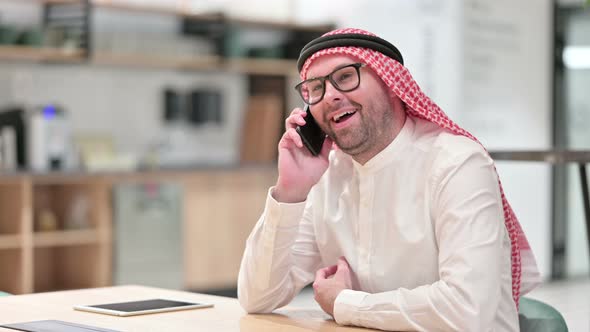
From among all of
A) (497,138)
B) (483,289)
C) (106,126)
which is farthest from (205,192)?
(483,289)

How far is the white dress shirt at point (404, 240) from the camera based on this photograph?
78.4 inches

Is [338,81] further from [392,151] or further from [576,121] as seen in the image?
[576,121]

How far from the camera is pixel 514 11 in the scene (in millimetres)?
8391

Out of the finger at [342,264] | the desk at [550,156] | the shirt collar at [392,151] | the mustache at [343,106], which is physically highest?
the mustache at [343,106]

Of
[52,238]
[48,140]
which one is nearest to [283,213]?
[52,238]

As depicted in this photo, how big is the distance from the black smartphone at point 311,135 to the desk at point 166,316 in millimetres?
381

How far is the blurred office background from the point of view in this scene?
267 inches

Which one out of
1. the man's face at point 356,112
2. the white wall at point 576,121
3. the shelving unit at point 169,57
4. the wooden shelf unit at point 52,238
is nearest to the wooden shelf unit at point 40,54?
the shelving unit at point 169,57

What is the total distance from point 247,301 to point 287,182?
289 millimetres

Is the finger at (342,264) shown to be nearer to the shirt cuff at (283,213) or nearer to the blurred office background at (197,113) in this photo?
the shirt cuff at (283,213)

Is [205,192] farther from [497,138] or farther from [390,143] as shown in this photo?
[390,143]

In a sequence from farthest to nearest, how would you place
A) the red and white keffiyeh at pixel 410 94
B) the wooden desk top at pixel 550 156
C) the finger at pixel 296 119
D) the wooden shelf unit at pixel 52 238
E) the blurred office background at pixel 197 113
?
the blurred office background at pixel 197 113
the wooden shelf unit at pixel 52 238
the wooden desk top at pixel 550 156
the finger at pixel 296 119
the red and white keffiyeh at pixel 410 94

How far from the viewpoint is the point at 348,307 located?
6.83 ft

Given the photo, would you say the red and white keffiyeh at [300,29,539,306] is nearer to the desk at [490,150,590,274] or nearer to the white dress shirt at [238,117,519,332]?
the white dress shirt at [238,117,519,332]
